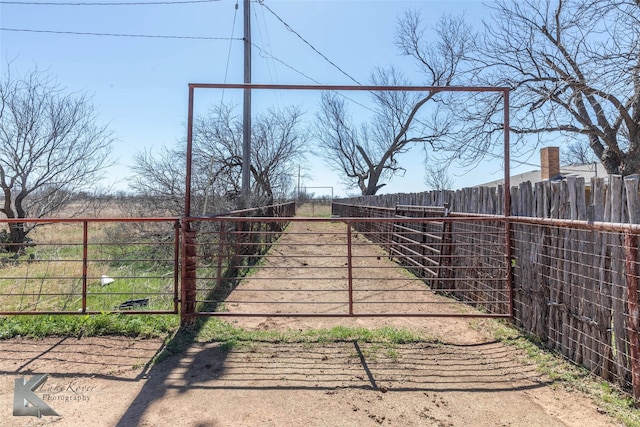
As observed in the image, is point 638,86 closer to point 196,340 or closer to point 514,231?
point 514,231

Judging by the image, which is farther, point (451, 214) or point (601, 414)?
point (451, 214)

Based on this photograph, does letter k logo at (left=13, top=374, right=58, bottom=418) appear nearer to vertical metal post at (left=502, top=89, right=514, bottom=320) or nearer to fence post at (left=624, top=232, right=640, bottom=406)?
fence post at (left=624, top=232, right=640, bottom=406)

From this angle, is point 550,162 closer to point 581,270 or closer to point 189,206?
point 581,270

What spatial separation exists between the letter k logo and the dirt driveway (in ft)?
0.13

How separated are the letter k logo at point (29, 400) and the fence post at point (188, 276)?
1.24m

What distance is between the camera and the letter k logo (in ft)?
7.40

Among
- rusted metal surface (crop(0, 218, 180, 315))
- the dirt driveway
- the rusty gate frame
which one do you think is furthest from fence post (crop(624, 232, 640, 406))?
rusted metal surface (crop(0, 218, 180, 315))

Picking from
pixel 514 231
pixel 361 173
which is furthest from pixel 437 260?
pixel 361 173

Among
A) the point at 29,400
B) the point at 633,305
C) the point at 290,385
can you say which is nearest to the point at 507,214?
the point at 633,305

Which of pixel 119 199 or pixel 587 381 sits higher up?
pixel 119 199

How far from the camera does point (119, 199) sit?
10734 mm

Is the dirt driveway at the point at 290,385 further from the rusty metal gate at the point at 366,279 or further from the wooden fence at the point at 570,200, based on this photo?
the wooden fence at the point at 570,200

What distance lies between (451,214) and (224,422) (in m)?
4.33

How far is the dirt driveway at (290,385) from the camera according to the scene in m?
2.22
